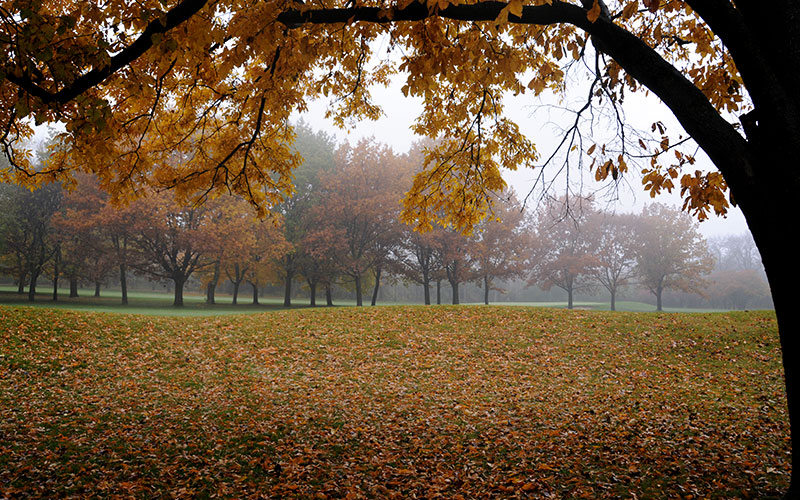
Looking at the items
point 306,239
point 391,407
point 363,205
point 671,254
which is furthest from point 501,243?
point 391,407

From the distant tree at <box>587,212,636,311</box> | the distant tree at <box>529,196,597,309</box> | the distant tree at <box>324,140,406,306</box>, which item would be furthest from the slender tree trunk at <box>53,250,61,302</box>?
the distant tree at <box>587,212,636,311</box>

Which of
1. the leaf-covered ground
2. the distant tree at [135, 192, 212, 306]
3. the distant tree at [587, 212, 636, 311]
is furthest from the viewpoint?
the distant tree at [587, 212, 636, 311]

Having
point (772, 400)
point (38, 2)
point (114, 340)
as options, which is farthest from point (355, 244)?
point (38, 2)

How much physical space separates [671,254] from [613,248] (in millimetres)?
4114

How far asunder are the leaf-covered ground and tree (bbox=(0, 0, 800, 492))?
81.5 inches

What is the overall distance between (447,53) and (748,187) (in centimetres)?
288

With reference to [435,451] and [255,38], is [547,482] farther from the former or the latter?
[255,38]

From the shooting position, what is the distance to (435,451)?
17.6 feet

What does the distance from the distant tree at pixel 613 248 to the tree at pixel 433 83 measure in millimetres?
30088

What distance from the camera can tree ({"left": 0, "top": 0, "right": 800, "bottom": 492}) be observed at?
10.4 feet

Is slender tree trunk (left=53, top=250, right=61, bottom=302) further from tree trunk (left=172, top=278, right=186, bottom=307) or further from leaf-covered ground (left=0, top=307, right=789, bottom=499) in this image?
leaf-covered ground (left=0, top=307, right=789, bottom=499)

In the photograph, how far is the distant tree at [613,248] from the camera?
34938mm

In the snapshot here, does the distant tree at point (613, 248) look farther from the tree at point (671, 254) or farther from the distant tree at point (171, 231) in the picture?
the distant tree at point (171, 231)

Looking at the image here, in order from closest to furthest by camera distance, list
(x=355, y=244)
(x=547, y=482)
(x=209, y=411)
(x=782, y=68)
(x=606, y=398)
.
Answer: (x=782, y=68) → (x=547, y=482) → (x=209, y=411) → (x=606, y=398) → (x=355, y=244)
